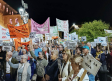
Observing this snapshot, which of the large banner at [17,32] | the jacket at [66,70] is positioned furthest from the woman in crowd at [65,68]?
the large banner at [17,32]

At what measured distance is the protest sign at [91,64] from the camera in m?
3.29

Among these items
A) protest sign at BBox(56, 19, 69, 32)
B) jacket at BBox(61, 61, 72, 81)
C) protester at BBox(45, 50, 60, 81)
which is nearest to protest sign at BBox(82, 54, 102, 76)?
jacket at BBox(61, 61, 72, 81)

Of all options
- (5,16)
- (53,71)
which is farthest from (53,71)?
(5,16)

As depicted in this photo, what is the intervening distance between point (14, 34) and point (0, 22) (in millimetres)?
29478

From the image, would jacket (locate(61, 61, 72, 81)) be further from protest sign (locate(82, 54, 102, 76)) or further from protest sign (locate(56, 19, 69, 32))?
protest sign (locate(56, 19, 69, 32))

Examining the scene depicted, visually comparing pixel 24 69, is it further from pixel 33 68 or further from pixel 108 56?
pixel 108 56

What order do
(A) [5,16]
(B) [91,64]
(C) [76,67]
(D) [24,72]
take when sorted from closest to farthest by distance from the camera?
(B) [91,64], (C) [76,67], (D) [24,72], (A) [5,16]

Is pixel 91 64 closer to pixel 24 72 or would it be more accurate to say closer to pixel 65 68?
pixel 65 68

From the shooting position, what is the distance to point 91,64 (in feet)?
11.4

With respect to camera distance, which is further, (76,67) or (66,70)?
(66,70)

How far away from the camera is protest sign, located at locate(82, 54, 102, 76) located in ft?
10.8

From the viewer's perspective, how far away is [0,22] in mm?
37406

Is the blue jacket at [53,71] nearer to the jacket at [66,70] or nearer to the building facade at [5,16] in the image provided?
the jacket at [66,70]

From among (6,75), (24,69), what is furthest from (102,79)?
(6,75)
